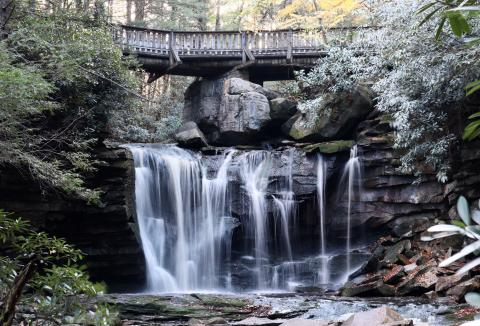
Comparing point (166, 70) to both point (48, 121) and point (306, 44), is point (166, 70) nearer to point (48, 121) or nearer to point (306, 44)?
point (306, 44)

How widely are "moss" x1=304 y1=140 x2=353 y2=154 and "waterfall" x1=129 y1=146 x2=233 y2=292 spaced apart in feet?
9.16

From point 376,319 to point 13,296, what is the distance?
4654 mm

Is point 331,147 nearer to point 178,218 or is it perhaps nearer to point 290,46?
point 178,218

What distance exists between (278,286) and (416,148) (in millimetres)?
5240

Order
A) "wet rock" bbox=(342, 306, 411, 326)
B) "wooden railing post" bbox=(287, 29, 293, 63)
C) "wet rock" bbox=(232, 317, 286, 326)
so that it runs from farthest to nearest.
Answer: "wooden railing post" bbox=(287, 29, 293, 63) < "wet rock" bbox=(232, 317, 286, 326) < "wet rock" bbox=(342, 306, 411, 326)

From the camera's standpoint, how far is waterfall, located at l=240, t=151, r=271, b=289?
1380 centimetres

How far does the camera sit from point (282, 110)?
55.2 feet

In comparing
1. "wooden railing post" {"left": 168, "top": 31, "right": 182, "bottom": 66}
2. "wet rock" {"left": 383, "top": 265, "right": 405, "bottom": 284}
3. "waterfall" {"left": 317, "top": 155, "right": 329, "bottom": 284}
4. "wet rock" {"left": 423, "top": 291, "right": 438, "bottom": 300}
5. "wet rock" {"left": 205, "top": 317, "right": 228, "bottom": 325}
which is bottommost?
"wet rock" {"left": 205, "top": 317, "right": 228, "bottom": 325}

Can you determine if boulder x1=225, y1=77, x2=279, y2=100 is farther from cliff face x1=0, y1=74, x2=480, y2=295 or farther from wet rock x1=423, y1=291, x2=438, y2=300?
wet rock x1=423, y1=291, x2=438, y2=300

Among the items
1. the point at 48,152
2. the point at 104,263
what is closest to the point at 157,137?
the point at 104,263

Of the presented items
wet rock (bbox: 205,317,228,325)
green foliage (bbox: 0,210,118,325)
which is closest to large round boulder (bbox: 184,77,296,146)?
wet rock (bbox: 205,317,228,325)

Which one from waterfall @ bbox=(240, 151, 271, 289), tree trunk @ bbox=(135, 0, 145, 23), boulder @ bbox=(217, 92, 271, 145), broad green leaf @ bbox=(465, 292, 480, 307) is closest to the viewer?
broad green leaf @ bbox=(465, 292, 480, 307)

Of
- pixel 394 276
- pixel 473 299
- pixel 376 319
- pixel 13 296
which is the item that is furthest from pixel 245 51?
pixel 473 299

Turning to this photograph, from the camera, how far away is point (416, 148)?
11125 millimetres
